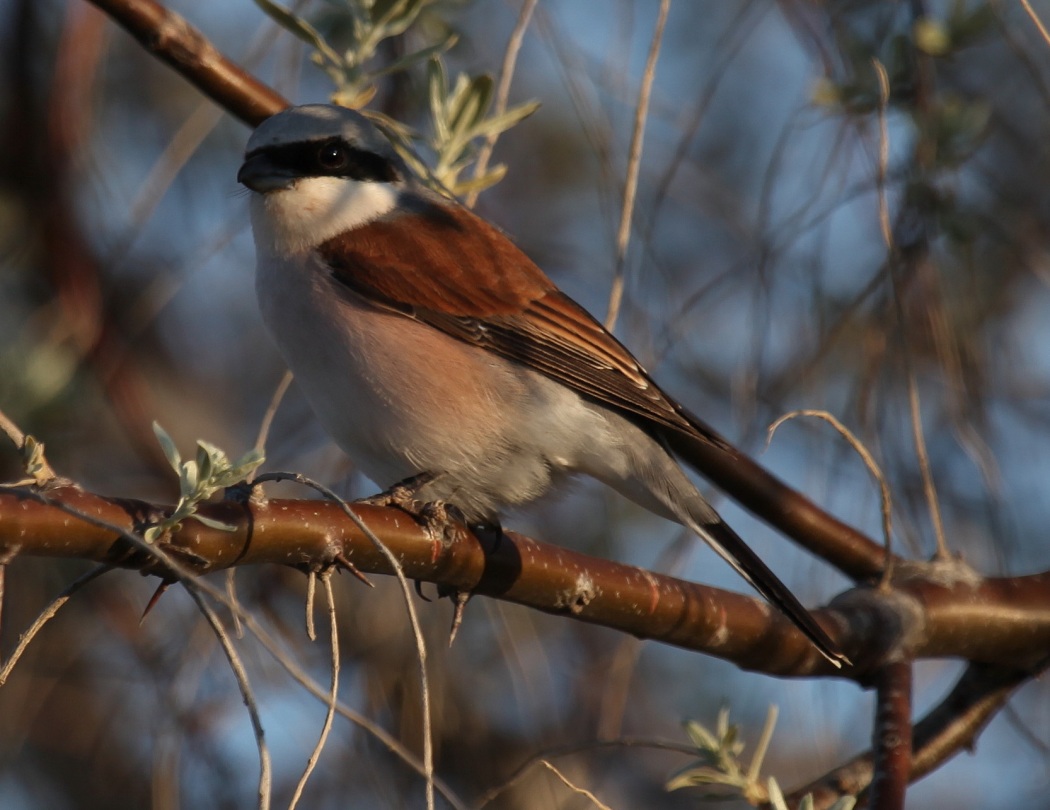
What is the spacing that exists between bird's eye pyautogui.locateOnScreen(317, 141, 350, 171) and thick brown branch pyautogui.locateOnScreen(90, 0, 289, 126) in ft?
1.03

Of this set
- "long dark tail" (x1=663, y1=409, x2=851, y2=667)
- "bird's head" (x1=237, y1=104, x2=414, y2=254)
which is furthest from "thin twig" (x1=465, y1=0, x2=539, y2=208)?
"long dark tail" (x1=663, y1=409, x2=851, y2=667)

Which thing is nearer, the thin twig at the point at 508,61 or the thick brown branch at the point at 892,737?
the thick brown branch at the point at 892,737

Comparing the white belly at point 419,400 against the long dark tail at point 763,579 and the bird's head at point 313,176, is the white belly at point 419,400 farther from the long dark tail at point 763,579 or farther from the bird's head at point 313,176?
the long dark tail at point 763,579

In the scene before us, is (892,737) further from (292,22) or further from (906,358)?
(292,22)

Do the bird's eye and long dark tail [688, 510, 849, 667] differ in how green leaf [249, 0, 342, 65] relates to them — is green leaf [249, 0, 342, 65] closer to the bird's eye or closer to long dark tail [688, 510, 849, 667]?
the bird's eye

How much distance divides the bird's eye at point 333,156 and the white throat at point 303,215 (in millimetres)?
35

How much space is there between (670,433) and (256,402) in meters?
2.23

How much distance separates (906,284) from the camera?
325 centimetres

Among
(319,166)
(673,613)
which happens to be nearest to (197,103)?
(319,166)

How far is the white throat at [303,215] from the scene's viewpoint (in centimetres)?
317

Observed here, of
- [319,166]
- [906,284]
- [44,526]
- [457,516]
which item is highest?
[906,284]

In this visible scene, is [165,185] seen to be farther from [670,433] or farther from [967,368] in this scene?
[967,368]

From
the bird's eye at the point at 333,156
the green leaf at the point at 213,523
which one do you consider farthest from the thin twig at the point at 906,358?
the green leaf at the point at 213,523

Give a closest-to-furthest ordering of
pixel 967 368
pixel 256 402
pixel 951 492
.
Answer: pixel 967 368 < pixel 951 492 < pixel 256 402
